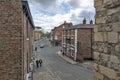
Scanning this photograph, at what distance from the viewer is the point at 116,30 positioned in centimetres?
401

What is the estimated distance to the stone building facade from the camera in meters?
4.01

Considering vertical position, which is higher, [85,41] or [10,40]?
[10,40]

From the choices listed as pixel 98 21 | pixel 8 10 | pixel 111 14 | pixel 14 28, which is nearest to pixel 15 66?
pixel 14 28

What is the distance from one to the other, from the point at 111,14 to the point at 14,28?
5707 millimetres

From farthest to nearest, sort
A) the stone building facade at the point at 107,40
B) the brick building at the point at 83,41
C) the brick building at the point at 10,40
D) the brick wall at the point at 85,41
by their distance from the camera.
→ the brick wall at the point at 85,41
the brick building at the point at 83,41
the brick building at the point at 10,40
the stone building facade at the point at 107,40

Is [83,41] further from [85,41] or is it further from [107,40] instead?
[107,40]

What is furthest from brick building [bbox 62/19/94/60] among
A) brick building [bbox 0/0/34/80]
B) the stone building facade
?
the stone building facade

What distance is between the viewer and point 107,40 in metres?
4.41

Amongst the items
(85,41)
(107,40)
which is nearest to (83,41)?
(85,41)

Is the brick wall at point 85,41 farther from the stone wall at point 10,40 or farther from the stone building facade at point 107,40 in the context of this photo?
the stone building facade at point 107,40

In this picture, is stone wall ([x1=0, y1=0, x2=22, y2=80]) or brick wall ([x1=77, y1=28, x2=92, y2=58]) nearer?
stone wall ([x1=0, y1=0, x2=22, y2=80])

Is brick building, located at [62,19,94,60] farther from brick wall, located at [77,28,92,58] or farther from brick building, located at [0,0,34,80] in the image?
brick building, located at [0,0,34,80]

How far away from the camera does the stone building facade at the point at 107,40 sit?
401 cm

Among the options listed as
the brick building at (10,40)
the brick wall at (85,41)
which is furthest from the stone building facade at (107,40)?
the brick wall at (85,41)
